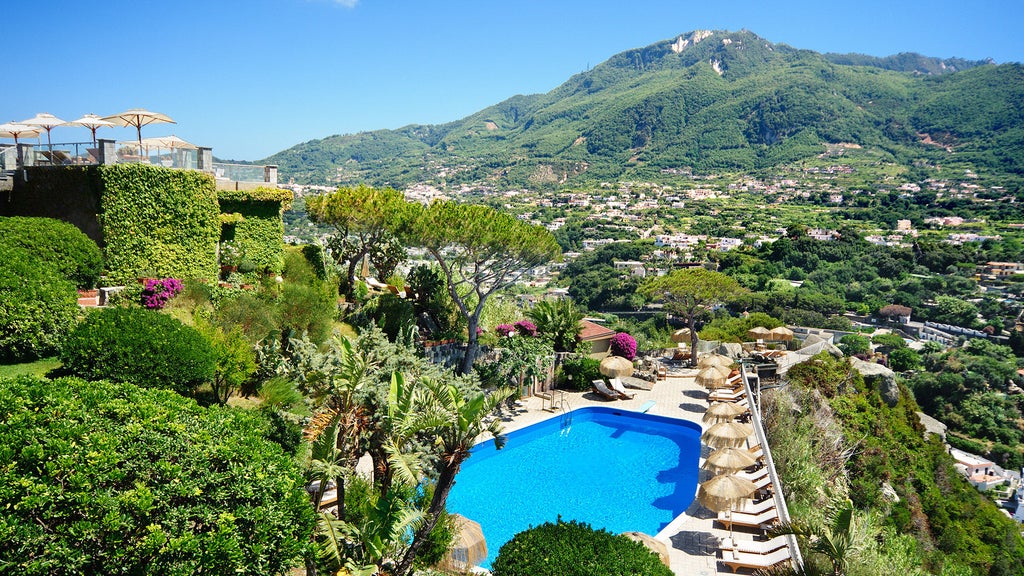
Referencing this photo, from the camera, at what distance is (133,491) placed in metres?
4.40

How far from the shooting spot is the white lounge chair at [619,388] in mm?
16266

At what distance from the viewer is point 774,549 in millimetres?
8586

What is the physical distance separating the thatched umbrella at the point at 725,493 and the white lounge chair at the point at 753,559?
731 millimetres

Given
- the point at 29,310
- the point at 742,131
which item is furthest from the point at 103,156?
the point at 742,131

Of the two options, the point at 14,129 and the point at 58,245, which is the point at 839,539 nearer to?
Answer: the point at 58,245

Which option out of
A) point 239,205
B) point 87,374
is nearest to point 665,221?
point 239,205

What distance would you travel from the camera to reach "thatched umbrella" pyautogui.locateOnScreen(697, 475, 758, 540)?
30.8 feet

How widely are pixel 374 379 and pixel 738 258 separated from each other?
2460 inches

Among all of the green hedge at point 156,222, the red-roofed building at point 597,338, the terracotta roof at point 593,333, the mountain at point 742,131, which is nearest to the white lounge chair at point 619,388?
the red-roofed building at point 597,338

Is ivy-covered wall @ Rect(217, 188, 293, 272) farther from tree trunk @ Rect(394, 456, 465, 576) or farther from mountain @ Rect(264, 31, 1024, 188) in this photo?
mountain @ Rect(264, 31, 1024, 188)

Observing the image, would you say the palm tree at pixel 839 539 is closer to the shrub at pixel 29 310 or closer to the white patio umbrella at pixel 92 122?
the shrub at pixel 29 310

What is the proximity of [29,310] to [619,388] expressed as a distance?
12666 millimetres

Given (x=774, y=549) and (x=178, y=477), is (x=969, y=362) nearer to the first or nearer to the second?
(x=774, y=549)

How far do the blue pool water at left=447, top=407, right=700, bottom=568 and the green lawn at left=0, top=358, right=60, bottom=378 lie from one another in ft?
21.0
